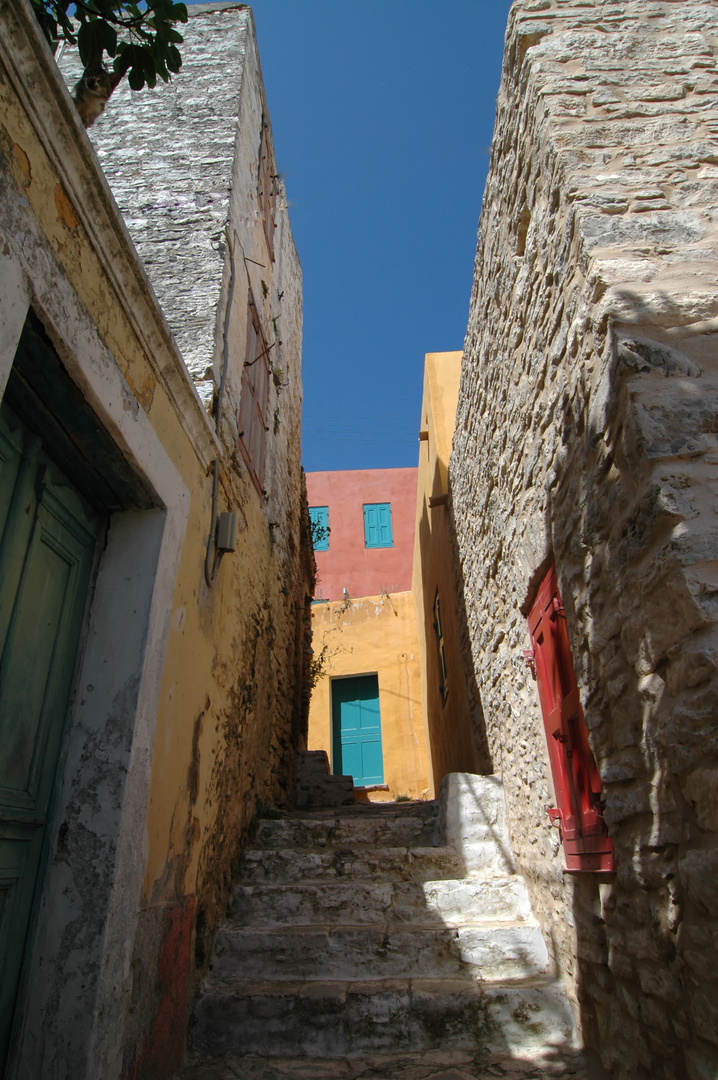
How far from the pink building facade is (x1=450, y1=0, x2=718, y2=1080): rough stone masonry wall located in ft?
34.3

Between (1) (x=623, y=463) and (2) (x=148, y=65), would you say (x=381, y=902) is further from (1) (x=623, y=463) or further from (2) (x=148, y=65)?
(2) (x=148, y=65)

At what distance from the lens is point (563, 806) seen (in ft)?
9.44

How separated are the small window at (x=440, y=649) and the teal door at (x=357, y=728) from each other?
3.69 meters

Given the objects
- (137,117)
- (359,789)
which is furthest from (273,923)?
(359,789)

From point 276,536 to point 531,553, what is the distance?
A: 9.76ft

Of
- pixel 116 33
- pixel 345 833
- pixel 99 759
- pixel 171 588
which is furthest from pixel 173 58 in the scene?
pixel 345 833

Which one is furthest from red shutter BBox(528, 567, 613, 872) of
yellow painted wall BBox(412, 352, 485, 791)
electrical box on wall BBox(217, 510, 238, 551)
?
yellow painted wall BBox(412, 352, 485, 791)

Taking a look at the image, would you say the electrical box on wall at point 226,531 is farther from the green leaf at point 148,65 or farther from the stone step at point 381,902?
the green leaf at point 148,65

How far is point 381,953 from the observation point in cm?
317

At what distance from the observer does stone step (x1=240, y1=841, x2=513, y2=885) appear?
376 centimetres

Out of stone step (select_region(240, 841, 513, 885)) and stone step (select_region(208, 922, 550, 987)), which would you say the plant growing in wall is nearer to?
stone step (select_region(208, 922, 550, 987))

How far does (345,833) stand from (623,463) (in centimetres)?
313

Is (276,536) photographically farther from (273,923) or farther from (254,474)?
(273,923)

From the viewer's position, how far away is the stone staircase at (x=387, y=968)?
8.86 feet
